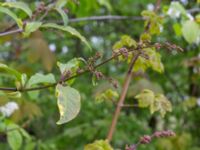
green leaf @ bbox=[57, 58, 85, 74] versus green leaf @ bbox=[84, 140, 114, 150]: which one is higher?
green leaf @ bbox=[57, 58, 85, 74]

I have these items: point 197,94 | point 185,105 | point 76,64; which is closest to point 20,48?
point 185,105

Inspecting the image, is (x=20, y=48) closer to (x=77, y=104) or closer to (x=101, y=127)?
(x=101, y=127)

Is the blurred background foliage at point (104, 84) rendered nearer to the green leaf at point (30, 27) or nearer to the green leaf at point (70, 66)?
the green leaf at point (30, 27)

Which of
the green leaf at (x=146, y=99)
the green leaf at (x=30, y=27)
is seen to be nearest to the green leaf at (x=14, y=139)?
the green leaf at (x=146, y=99)

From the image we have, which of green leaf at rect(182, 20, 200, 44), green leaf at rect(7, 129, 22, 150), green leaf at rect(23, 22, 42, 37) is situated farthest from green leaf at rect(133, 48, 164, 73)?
green leaf at rect(7, 129, 22, 150)

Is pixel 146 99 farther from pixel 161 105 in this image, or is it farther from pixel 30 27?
pixel 30 27

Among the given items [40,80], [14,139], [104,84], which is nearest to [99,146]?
[40,80]

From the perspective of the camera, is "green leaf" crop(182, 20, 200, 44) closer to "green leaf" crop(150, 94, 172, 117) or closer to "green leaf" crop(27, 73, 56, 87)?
"green leaf" crop(150, 94, 172, 117)
